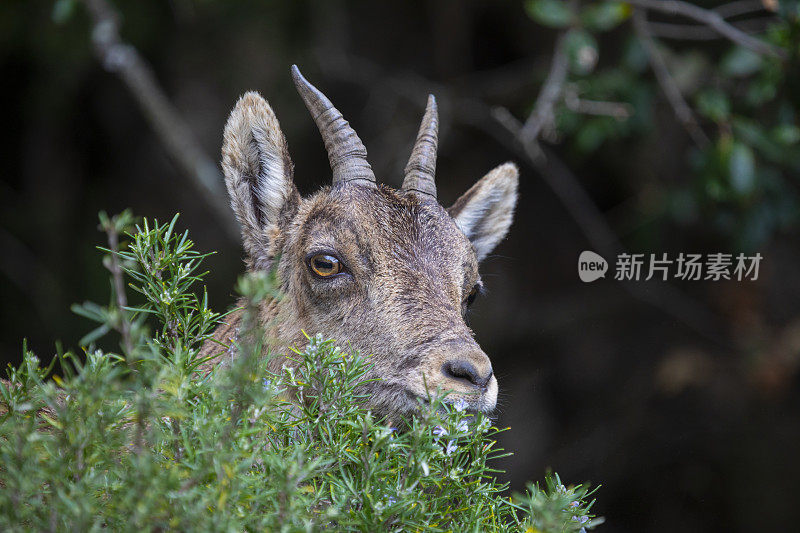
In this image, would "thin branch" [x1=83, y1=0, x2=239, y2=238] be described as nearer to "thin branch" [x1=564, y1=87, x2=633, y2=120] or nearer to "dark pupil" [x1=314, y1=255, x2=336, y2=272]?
"thin branch" [x1=564, y1=87, x2=633, y2=120]

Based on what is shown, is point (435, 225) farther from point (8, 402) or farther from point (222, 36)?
point (222, 36)

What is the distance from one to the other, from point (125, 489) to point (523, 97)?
26.1ft

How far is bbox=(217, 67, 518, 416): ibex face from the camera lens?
3518 mm

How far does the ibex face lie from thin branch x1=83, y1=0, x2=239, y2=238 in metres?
3.49

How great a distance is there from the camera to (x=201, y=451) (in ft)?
6.01

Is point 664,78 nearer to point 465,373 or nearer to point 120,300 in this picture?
point 465,373

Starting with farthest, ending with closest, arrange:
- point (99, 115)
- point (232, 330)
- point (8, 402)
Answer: point (99, 115) → point (232, 330) → point (8, 402)

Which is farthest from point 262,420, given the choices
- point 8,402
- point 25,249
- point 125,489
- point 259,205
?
point 25,249

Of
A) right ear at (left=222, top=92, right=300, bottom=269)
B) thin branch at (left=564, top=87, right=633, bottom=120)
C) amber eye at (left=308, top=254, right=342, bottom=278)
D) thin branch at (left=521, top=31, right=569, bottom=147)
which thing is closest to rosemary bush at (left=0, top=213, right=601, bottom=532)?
amber eye at (left=308, top=254, right=342, bottom=278)

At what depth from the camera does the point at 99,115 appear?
35.7ft

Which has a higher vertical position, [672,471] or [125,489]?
[125,489]

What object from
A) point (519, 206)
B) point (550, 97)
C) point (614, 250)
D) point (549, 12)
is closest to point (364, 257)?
point (550, 97)

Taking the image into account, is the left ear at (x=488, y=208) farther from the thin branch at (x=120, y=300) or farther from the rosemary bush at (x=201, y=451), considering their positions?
the thin branch at (x=120, y=300)

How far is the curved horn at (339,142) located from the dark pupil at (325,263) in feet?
1.78
